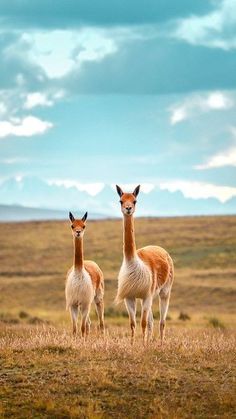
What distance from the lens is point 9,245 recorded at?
214 ft

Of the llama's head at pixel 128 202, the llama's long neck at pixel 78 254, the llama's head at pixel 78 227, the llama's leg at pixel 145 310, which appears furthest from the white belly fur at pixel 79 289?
the llama's head at pixel 128 202

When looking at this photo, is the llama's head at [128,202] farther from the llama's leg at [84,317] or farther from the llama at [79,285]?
the llama's leg at [84,317]

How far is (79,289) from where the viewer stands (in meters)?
17.2

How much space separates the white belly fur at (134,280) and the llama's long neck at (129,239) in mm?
112

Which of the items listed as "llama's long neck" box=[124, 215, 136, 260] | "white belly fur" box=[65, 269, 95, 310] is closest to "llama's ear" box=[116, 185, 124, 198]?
"llama's long neck" box=[124, 215, 136, 260]

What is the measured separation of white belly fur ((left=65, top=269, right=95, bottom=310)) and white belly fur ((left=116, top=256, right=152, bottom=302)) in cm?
166

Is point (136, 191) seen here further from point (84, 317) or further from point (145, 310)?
point (84, 317)

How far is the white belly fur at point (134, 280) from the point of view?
15453mm

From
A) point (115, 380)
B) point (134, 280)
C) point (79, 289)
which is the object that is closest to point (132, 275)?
point (134, 280)

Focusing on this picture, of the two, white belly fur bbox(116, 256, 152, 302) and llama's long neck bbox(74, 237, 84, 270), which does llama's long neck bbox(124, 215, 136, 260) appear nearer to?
white belly fur bbox(116, 256, 152, 302)

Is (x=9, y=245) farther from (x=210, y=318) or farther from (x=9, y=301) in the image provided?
(x=210, y=318)

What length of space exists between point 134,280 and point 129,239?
713mm

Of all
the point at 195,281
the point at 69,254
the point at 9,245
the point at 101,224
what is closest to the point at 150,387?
the point at 195,281

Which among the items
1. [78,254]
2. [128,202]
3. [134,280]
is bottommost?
[134,280]
